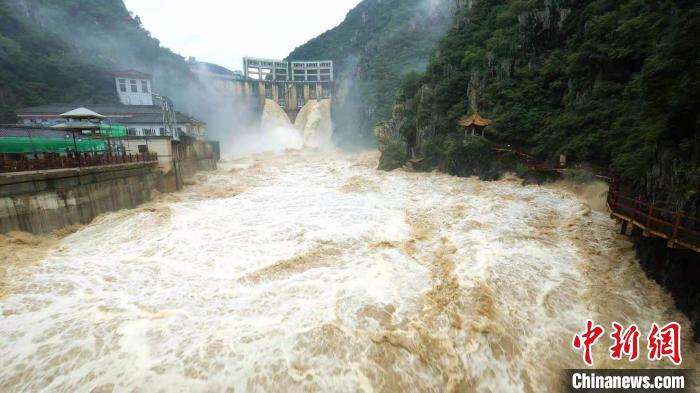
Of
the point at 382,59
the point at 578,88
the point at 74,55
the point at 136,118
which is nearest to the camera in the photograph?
the point at 578,88

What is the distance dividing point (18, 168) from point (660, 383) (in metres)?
19.8

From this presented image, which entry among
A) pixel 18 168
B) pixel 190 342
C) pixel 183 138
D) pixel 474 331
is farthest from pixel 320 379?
pixel 183 138

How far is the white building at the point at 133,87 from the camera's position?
40.2 metres

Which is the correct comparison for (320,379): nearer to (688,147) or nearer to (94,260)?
(94,260)

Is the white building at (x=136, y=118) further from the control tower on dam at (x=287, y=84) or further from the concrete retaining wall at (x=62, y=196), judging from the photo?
the control tower on dam at (x=287, y=84)

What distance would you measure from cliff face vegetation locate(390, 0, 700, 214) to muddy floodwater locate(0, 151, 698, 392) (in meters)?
3.26

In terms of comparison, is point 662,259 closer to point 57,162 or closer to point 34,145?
point 57,162

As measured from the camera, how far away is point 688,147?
7.80m

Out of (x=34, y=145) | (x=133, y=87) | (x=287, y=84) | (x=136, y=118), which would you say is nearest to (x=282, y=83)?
(x=287, y=84)

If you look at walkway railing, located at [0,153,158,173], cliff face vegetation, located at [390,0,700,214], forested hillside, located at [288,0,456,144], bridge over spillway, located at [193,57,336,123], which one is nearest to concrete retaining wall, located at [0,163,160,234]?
walkway railing, located at [0,153,158,173]

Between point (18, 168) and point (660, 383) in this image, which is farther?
point (18, 168)

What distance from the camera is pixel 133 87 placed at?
134ft

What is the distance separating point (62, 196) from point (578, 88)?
28.9 metres

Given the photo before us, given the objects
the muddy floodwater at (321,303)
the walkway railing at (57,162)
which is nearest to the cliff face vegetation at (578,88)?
the muddy floodwater at (321,303)
